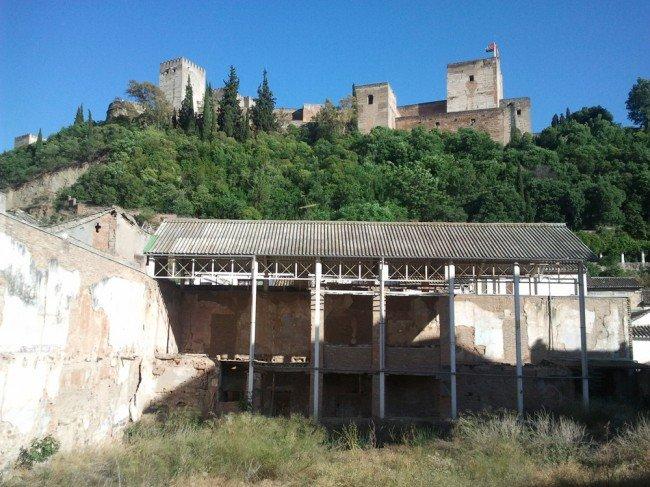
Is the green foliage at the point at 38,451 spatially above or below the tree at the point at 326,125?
below

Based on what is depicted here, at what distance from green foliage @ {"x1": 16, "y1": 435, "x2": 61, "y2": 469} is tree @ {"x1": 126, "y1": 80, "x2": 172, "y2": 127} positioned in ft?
153

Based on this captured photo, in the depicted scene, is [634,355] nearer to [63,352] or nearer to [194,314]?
[194,314]

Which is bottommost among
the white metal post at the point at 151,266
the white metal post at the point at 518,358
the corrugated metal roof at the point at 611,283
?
the white metal post at the point at 518,358

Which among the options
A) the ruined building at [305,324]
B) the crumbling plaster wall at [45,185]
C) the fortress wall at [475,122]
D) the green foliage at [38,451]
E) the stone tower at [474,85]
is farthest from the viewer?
the stone tower at [474,85]

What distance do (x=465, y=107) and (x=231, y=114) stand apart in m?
24.5

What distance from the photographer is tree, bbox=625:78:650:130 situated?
6325 centimetres

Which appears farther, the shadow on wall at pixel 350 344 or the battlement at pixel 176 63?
the battlement at pixel 176 63

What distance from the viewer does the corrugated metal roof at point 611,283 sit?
114 feet

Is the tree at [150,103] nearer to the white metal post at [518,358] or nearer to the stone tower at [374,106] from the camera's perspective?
the stone tower at [374,106]

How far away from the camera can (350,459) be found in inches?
577

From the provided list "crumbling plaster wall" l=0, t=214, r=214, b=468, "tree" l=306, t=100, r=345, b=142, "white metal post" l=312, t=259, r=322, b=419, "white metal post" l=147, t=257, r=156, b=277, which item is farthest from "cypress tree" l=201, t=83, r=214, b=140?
"white metal post" l=312, t=259, r=322, b=419

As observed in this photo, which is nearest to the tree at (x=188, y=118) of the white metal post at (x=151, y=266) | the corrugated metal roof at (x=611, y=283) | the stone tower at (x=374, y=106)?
the stone tower at (x=374, y=106)

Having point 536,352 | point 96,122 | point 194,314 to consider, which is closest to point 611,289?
point 536,352

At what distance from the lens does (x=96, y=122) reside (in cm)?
6234
